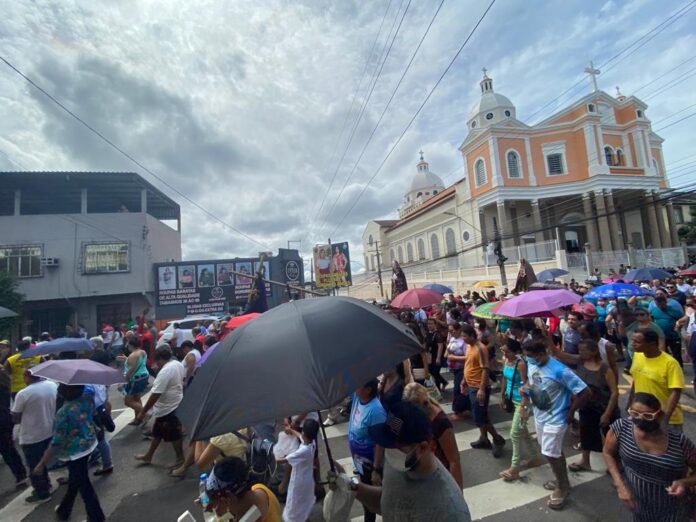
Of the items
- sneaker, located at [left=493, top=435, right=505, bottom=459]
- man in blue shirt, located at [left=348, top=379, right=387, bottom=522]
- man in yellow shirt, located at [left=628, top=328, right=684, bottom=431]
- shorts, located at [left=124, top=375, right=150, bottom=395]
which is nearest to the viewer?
man in blue shirt, located at [left=348, top=379, right=387, bottom=522]

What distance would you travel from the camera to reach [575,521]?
121 inches

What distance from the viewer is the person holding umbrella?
11.2 feet

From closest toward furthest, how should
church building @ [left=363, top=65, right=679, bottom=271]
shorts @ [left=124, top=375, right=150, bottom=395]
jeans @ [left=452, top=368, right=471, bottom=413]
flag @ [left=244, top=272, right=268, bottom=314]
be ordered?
jeans @ [left=452, top=368, right=471, bottom=413], shorts @ [left=124, top=375, right=150, bottom=395], flag @ [left=244, top=272, right=268, bottom=314], church building @ [left=363, top=65, right=679, bottom=271]

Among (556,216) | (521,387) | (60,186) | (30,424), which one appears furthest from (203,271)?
(556,216)

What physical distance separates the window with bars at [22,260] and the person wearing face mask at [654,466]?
29275mm

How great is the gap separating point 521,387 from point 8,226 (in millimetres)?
30425

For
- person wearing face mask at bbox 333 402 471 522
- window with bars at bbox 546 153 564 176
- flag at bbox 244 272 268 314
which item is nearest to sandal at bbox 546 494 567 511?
person wearing face mask at bbox 333 402 471 522

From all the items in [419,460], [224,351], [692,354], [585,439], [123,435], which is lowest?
[123,435]

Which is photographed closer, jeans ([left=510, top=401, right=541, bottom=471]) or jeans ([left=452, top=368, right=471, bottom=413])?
jeans ([left=510, top=401, right=541, bottom=471])

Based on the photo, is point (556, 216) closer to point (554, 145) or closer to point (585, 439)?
point (554, 145)

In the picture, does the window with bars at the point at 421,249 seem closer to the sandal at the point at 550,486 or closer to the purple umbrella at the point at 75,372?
the sandal at the point at 550,486

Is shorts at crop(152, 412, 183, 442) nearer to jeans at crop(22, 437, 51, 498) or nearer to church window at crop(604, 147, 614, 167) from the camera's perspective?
jeans at crop(22, 437, 51, 498)

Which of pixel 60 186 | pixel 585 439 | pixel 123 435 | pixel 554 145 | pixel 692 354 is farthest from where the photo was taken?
pixel 554 145

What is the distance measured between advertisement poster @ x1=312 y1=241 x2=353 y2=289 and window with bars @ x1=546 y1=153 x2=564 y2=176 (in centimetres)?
1898
